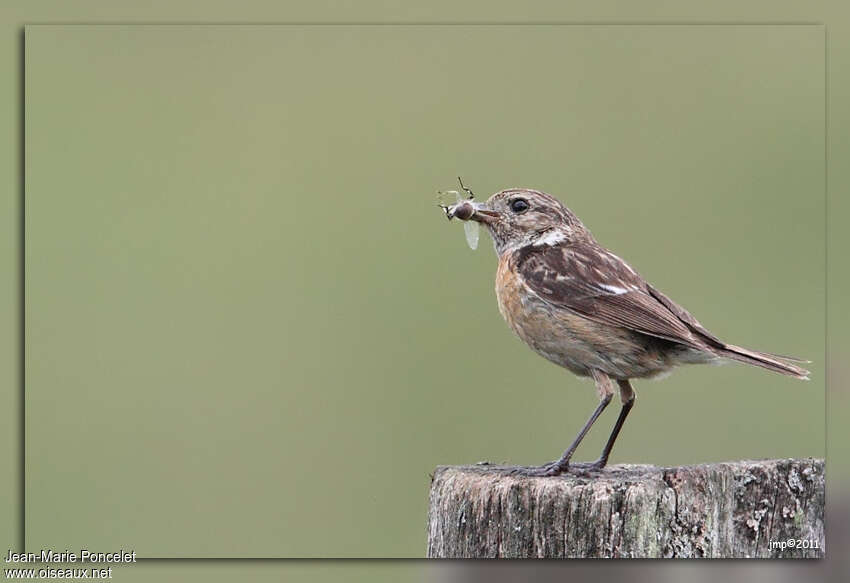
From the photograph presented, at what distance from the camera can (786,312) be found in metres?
7.53

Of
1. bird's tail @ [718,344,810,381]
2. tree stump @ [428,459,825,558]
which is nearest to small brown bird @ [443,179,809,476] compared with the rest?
bird's tail @ [718,344,810,381]

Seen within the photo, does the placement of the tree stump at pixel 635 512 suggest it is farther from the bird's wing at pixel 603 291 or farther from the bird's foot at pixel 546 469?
the bird's wing at pixel 603 291

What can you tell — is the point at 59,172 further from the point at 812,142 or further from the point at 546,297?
the point at 812,142

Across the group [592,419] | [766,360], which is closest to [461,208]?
[592,419]

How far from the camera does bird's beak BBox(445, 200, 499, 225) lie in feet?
24.2

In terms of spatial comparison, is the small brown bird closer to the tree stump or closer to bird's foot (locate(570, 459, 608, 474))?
bird's foot (locate(570, 459, 608, 474))

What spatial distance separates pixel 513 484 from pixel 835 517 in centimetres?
185

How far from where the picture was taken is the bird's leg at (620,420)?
6.68m

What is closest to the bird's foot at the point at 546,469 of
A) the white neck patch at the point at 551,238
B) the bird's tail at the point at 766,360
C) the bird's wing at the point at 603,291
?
the bird's wing at the point at 603,291

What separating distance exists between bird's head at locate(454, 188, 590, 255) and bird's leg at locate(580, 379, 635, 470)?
961 millimetres

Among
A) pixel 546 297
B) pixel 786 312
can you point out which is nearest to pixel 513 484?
pixel 546 297

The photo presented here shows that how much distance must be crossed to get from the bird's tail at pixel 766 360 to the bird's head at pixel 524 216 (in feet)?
4.18

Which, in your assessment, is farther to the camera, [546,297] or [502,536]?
[546,297]

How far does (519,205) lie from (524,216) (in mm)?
73
